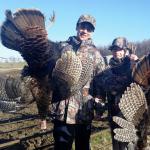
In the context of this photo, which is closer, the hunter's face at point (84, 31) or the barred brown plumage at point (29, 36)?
the barred brown plumage at point (29, 36)

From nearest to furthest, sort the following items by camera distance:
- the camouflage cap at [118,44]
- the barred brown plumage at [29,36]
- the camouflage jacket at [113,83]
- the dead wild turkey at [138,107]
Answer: the barred brown plumage at [29,36]
the dead wild turkey at [138,107]
the camouflage jacket at [113,83]
the camouflage cap at [118,44]

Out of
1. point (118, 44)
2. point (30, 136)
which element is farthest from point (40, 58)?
point (30, 136)

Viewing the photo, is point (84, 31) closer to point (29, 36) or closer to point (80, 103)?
point (80, 103)

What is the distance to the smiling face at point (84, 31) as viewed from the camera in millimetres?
5805

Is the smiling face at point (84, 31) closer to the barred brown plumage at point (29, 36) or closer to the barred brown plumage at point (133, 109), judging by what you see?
the barred brown plumage at point (29, 36)

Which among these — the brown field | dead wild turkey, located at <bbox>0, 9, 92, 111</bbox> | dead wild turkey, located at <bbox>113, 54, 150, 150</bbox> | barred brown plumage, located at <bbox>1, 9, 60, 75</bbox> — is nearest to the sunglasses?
dead wild turkey, located at <bbox>0, 9, 92, 111</bbox>

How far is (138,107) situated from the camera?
16.9 ft

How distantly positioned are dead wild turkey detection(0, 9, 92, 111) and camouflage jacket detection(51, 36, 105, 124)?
0.85ft

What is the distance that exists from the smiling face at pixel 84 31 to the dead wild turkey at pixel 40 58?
1.23 feet

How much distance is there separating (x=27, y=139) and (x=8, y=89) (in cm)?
352

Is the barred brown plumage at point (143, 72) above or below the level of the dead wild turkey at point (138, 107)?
above

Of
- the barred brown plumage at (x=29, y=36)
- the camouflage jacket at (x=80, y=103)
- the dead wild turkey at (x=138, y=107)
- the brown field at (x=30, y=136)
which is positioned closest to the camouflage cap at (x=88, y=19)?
the camouflage jacket at (x=80, y=103)

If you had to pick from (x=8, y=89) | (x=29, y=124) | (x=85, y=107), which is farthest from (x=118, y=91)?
(x=29, y=124)

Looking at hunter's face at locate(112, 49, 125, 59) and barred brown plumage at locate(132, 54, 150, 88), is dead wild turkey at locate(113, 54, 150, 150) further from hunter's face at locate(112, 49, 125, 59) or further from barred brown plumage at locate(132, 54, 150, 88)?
hunter's face at locate(112, 49, 125, 59)
